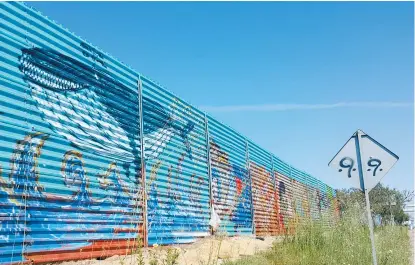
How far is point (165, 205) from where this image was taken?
8.71m

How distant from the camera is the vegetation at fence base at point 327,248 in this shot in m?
7.76

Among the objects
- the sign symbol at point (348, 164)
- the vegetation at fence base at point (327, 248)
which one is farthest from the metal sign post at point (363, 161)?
the vegetation at fence base at point (327, 248)

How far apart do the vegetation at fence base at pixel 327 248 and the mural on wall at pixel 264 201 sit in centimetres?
547

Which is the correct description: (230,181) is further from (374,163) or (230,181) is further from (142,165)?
(374,163)

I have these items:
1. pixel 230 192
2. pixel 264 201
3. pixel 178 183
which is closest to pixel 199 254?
pixel 178 183

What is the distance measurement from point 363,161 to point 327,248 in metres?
2.02

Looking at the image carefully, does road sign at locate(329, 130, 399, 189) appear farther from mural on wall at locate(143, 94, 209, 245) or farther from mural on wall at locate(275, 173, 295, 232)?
mural on wall at locate(275, 173, 295, 232)

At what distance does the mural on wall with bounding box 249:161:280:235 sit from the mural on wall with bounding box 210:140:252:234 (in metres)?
0.84

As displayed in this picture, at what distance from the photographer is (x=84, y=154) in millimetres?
6430

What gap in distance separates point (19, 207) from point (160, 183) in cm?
373

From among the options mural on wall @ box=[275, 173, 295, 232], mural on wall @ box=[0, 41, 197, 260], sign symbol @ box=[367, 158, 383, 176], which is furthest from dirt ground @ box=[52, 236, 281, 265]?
mural on wall @ box=[275, 173, 295, 232]

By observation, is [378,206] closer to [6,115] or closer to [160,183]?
[160,183]

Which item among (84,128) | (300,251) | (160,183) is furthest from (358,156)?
(84,128)

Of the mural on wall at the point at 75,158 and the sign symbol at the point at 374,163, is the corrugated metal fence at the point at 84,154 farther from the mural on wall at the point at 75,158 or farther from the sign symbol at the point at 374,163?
the sign symbol at the point at 374,163
